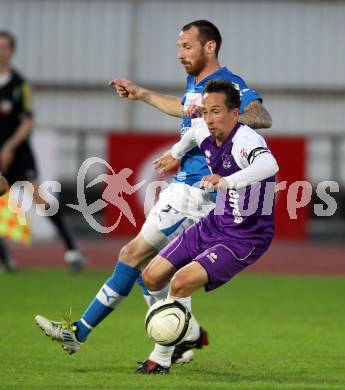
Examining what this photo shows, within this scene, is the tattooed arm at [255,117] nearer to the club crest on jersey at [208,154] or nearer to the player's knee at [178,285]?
the club crest on jersey at [208,154]

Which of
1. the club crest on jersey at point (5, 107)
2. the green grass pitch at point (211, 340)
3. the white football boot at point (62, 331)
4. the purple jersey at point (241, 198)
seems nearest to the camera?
the green grass pitch at point (211, 340)

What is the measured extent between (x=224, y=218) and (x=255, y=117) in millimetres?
669

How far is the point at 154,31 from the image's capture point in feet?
85.5

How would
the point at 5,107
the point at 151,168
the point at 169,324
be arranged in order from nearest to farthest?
the point at 169,324, the point at 5,107, the point at 151,168

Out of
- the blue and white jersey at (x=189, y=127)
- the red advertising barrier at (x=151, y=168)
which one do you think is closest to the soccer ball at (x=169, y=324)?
the blue and white jersey at (x=189, y=127)

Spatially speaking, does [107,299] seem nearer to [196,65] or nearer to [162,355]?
[162,355]

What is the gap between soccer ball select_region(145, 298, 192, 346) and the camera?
23.1 ft

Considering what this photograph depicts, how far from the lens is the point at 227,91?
7344 mm

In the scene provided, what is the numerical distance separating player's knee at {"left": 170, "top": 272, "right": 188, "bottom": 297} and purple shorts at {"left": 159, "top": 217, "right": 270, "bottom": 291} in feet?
0.48

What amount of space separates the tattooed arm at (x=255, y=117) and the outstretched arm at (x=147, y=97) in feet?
1.92

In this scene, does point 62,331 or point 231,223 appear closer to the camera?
point 231,223

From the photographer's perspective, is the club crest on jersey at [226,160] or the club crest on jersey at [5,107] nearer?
the club crest on jersey at [226,160]

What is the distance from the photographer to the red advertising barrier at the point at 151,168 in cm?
1947

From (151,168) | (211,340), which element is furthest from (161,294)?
(151,168)
